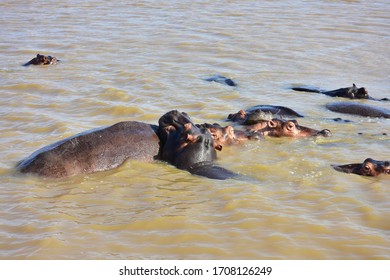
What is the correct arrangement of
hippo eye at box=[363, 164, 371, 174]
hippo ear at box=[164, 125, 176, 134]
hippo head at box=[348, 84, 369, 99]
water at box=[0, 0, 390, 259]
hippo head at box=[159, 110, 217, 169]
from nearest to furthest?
water at box=[0, 0, 390, 259], hippo eye at box=[363, 164, 371, 174], hippo head at box=[159, 110, 217, 169], hippo ear at box=[164, 125, 176, 134], hippo head at box=[348, 84, 369, 99]

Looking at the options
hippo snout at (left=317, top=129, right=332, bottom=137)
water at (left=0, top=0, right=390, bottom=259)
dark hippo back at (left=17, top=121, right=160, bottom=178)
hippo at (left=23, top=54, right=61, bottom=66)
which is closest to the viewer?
water at (left=0, top=0, right=390, bottom=259)

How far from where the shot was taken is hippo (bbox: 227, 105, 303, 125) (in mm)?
9367

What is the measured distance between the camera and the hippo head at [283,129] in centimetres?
896

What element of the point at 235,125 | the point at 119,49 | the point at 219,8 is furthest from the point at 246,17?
the point at 235,125

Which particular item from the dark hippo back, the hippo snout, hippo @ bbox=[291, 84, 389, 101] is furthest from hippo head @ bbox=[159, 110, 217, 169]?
hippo @ bbox=[291, 84, 389, 101]

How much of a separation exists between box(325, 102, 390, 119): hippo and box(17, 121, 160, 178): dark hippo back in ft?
12.2

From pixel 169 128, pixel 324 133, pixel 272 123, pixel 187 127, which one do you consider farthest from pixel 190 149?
pixel 324 133

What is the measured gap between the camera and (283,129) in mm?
8984

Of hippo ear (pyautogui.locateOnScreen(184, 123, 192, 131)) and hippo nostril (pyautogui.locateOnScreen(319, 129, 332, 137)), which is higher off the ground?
hippo ear (pyautogui.locateOnScreen(184, 123, 192, 131))

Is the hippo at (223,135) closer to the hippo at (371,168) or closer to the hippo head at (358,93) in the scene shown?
the hippo at (371,168)

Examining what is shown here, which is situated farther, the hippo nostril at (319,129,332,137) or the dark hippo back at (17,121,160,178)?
the hippo nostril at (319,129,332,137)

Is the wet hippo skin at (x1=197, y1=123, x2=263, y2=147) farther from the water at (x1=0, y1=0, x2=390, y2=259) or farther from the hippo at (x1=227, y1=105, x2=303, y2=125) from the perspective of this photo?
the hippo at (x1=227, y1=105, x2=303, y2=125)

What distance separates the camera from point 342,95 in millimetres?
11141

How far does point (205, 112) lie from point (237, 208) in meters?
3.90
